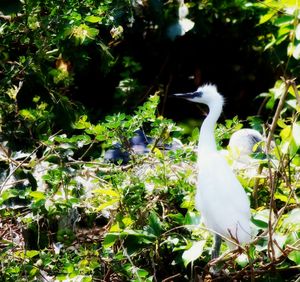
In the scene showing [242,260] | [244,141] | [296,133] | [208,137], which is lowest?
[244,141]

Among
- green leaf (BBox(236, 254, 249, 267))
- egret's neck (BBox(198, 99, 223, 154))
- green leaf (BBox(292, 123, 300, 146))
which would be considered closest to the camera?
green leaf (BBox(292, 123, 300, 146))

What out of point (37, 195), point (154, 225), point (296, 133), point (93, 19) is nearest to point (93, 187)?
point (37, 195)

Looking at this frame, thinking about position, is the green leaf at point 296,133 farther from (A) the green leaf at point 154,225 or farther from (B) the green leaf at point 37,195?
(B) the green leaf at point 37,195

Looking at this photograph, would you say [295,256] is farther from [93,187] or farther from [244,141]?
[244,141]

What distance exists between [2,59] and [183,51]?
269 cm

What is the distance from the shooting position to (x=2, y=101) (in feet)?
8.13

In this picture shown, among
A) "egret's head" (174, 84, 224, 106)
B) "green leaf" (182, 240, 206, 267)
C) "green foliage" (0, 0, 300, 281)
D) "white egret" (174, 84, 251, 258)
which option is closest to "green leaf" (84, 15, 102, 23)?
"green foliage" (0, 0, 300, 281)

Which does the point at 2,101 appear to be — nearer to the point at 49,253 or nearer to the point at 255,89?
the point at 49,253

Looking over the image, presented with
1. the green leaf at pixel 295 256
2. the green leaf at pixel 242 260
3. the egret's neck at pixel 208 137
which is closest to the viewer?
the green leaf at pixel 295 256

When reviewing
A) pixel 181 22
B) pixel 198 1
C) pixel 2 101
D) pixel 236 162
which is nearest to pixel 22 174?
pixel 2 101

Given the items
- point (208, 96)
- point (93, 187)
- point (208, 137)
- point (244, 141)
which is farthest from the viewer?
point (244, 141)

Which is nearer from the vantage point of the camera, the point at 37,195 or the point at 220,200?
the point at 220,200

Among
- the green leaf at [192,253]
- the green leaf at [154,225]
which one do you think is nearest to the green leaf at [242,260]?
the green leaf at [192,253]

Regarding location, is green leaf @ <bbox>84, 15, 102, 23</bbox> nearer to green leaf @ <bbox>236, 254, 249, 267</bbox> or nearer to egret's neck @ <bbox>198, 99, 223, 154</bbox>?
egret's neck @ <bbox>198, 99, 223, 154</bbox>
